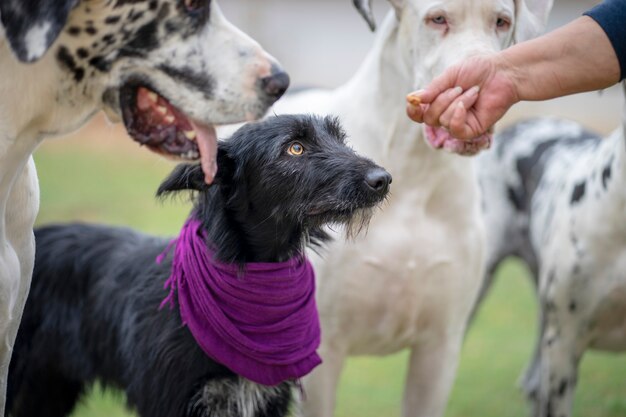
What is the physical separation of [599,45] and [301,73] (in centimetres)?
1657

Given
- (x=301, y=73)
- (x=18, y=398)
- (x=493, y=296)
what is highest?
(x=18, y=398)

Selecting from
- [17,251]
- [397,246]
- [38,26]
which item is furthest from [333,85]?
[38,26]

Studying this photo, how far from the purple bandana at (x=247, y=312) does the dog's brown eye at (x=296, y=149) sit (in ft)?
1.37

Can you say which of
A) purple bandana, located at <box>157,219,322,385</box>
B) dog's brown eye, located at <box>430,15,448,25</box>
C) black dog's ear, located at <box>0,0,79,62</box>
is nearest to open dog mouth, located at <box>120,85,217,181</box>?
black dog's ear, located at <box>0,0,79,62</box>

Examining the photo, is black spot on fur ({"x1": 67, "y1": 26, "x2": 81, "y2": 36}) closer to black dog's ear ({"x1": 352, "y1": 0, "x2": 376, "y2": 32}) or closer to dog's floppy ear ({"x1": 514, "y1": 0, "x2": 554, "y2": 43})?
black dog's ear ({"x1": 352, "y1": 0, "x2": 376, "y2": 32})

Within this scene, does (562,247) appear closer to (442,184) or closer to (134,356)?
(442,184)

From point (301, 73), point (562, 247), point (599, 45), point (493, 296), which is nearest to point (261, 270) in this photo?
point (599, 45)

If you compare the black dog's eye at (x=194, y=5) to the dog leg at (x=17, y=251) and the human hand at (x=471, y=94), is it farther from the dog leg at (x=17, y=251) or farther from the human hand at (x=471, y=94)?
the human hand at (x=471, y=94)

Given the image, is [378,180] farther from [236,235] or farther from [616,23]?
[616,23]

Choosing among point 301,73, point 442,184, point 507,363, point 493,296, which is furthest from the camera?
point 301,73

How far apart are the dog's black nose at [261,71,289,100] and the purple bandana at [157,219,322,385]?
3.32 feet

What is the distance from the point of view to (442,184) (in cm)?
404

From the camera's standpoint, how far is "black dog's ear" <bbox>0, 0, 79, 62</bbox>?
2127 mm

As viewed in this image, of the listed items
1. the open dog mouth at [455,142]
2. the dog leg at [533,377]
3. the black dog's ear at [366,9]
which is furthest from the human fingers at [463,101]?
the dog leg at [533,377]
